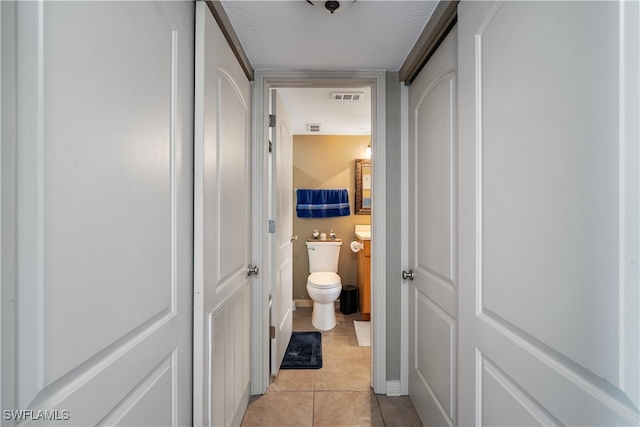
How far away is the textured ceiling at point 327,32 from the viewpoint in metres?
1.30

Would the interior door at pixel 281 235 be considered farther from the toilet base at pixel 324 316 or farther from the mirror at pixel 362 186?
the mirror at pixel 362 186

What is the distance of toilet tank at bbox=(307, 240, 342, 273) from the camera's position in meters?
3.43

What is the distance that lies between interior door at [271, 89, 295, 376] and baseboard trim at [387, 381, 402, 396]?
79 cm

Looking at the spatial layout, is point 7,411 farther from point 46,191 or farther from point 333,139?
point 333,139

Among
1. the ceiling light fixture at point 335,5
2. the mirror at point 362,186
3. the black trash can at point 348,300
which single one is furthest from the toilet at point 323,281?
the ceiling light fixture at point 335,5

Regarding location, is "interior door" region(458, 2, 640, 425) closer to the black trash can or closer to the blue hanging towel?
the black trash can

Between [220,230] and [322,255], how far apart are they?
2.25m

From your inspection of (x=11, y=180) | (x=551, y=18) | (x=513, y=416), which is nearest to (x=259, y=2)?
(x=551, y=18)

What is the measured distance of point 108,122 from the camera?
656 mm

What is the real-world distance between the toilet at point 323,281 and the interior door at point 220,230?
120 centimetres

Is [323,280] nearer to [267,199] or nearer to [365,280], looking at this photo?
[365,280]

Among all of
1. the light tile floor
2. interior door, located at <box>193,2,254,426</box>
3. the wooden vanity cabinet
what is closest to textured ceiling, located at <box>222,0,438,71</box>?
interior door, located at <box>193,2,254,426</box>

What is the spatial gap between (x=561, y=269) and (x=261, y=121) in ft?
5.60

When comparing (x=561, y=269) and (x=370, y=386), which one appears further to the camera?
(x=370, y=386)
